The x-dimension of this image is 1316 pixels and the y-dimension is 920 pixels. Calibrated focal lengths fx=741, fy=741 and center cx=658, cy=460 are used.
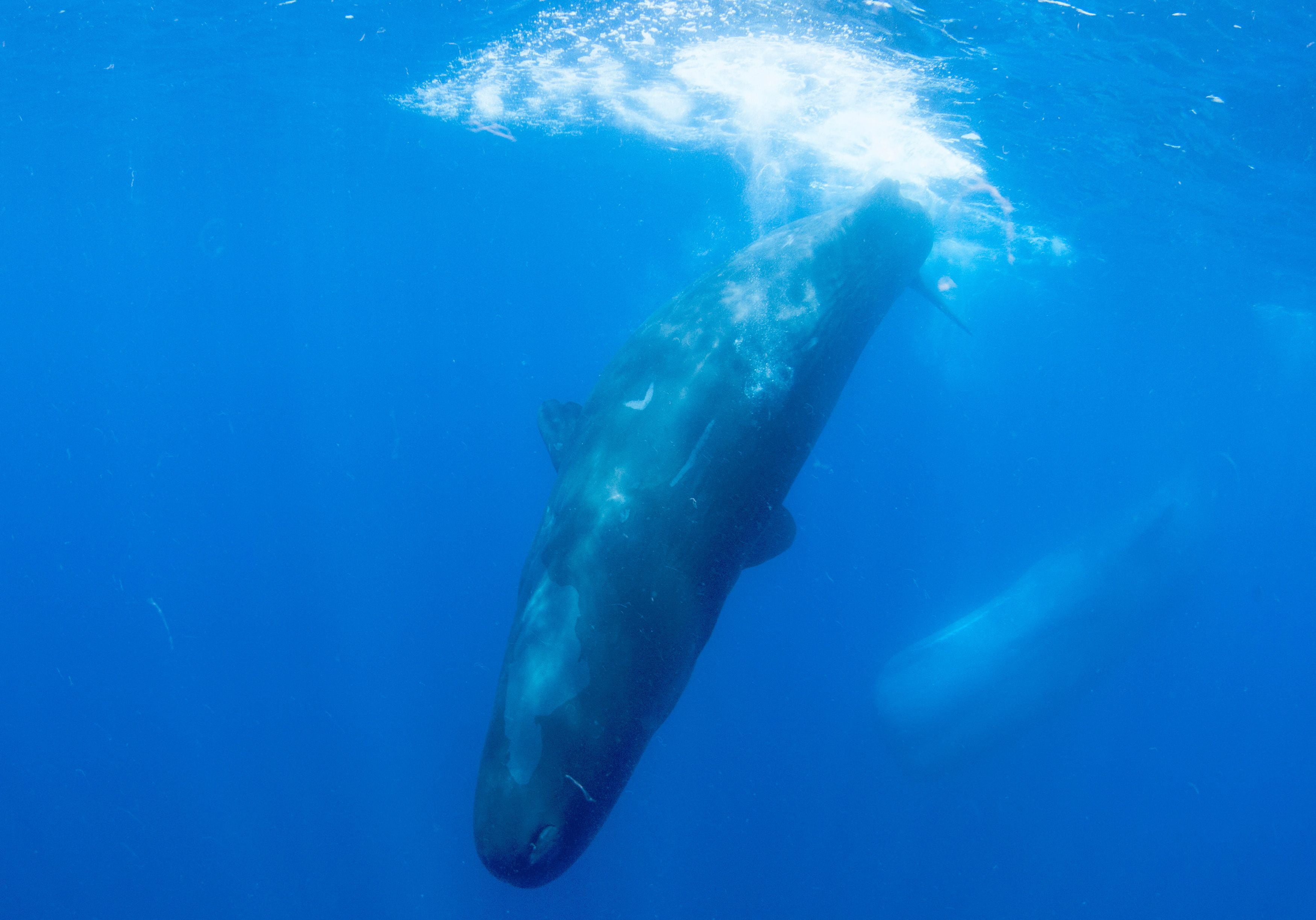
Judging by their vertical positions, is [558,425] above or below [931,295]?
above

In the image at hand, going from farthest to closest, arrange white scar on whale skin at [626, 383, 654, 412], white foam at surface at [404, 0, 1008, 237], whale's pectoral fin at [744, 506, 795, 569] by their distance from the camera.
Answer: white foam at surface at [404, 0, 1008, 237] < whale's pectoral fin at [744, 506, 795, 569] < white scar on whale skin at [626, 383, 654, 412]

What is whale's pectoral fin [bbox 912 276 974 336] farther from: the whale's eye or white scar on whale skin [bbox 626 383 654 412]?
the whale's eye

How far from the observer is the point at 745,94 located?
20.2m

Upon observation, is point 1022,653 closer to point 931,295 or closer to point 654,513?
point 931,295

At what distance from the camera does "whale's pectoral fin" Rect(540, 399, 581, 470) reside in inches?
248

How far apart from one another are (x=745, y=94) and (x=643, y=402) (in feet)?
57.2

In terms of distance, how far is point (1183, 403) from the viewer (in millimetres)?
62844

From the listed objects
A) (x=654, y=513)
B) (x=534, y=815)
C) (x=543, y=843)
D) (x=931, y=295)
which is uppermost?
(x=654, y=513)

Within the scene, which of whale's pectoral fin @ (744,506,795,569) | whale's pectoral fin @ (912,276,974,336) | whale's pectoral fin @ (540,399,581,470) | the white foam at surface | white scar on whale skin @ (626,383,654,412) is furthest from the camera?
the white foam at surface

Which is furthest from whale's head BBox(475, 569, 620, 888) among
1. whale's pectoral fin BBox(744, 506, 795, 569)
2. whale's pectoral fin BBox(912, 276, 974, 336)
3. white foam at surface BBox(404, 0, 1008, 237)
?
white foam at surface BBox(404, 0, 1008, 237)

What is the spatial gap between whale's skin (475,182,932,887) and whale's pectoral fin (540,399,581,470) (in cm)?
2

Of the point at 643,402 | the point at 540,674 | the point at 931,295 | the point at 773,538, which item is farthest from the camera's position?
the point at 931,295

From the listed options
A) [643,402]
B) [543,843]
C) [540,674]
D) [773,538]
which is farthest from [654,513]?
[543,843]

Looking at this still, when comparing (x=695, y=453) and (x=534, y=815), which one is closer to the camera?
(x=534, y=815)
